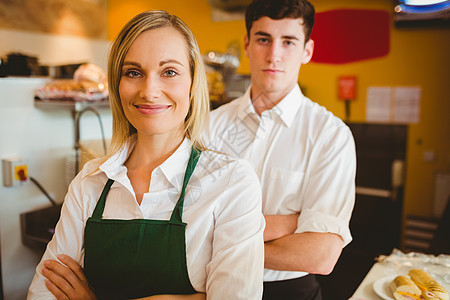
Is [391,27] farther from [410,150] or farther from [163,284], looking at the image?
[163,284]

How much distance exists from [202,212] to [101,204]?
31 centimetres

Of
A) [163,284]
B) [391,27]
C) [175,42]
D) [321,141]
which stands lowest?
[163,284]

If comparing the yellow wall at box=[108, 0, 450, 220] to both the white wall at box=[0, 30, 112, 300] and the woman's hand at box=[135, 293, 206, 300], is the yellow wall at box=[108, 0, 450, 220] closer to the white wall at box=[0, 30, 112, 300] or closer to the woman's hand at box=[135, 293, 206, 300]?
the white wall at box=[0, 30, 112, 300]

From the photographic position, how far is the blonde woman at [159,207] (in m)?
1.03

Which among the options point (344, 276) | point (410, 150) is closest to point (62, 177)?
point (344, 276)

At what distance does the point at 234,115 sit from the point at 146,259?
0.78 meters

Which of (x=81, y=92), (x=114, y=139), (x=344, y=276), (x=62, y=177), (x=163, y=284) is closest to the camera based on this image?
(x=163, y=284)

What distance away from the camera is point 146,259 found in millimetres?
1067

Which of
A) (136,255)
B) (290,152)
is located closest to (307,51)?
(290,152)

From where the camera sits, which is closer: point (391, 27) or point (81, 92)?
point (81, 92)

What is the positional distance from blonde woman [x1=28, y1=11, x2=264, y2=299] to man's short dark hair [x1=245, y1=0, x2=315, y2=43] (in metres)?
0.51

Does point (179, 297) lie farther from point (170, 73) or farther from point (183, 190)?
point (170, 73)

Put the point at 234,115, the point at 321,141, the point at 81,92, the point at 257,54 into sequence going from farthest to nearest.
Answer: the point at 81,92 < the point at 234,115 < the point at 257,54 < the point at 321,141

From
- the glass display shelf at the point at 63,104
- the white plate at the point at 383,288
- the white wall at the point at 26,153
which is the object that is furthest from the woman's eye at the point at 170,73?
the white wall at the point at 26,153
